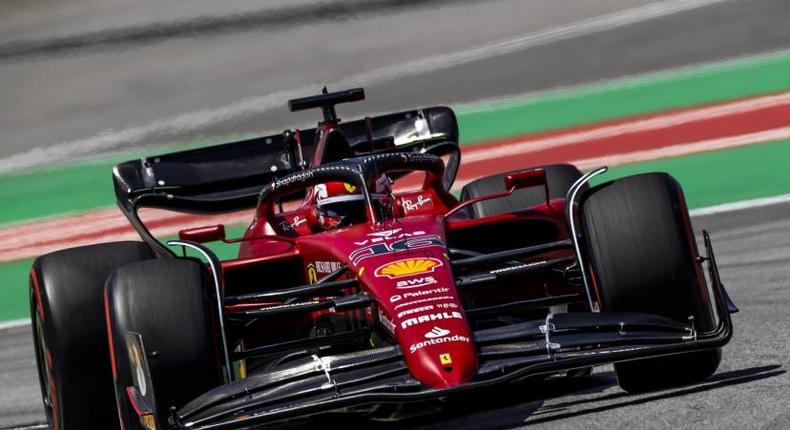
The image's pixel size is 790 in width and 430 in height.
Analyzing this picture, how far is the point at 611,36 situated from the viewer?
55.0 ft

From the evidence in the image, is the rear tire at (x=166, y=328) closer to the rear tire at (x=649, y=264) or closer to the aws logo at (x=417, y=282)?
the aws logo at (x=417, y=282)

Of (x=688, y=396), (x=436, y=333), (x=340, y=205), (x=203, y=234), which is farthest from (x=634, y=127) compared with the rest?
(x=436, y=333)

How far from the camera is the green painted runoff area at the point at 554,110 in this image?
48.5ft

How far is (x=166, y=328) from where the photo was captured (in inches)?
240

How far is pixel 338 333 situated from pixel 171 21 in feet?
38.1

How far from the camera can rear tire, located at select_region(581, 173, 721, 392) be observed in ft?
20.2

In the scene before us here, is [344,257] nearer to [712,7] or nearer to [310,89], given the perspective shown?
[310,89]

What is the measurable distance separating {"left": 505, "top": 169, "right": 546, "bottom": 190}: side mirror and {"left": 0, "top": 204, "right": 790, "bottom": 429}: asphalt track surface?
955mm

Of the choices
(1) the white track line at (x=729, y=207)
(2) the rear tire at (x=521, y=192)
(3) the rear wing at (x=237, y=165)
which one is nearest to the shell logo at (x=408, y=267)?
(2) the rear tire at (x=521, y=192)

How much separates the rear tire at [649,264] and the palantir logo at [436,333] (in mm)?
844

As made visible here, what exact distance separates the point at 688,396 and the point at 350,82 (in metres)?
11.2

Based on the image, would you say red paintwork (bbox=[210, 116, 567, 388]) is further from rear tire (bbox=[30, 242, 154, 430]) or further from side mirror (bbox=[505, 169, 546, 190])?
rear tire (bbox=[30, 242, 154, 430])

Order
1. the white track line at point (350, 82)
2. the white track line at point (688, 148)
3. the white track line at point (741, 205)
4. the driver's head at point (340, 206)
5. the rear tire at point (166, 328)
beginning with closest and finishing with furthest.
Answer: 1. the rear tire at point (166, 328)
2. the driver's head at point (340, 206)
3. the white track line at point (741, 205)
4. the white track line at point (688, 148)
5. the white track line at point (350, 82)

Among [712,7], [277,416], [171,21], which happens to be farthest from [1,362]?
[712,7]
